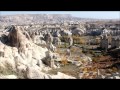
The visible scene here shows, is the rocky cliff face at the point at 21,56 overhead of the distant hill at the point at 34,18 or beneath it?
beneath

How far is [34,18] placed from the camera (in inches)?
190

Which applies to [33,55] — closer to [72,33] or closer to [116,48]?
[72,33]

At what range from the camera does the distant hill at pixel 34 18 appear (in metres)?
4.77

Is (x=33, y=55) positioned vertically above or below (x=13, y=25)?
below

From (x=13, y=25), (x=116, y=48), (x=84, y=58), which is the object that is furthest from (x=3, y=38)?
(x=116, y=48)

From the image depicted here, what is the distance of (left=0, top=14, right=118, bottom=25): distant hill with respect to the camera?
477 cm

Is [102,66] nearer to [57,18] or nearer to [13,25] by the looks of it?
[57,18]

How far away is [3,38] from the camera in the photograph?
16.1 ft

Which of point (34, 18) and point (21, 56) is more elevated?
point (34, 18)

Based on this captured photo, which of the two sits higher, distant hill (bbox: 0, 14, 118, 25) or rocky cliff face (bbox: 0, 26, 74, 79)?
distant hill (bbox: 0, 14, 118, 25)
